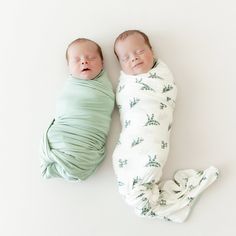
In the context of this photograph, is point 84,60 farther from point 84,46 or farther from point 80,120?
point 80,120

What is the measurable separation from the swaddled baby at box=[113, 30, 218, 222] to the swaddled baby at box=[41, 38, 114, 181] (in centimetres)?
A: 6

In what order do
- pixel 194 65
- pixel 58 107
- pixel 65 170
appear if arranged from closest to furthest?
pixel 65 170 → pixel 58 107 → pixel 194 65

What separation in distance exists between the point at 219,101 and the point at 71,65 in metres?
Result: 0.52

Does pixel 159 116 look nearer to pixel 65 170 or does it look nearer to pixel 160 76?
pixel 160 76

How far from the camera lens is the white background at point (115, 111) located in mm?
1438

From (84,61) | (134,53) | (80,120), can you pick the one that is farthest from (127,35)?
(80,120)

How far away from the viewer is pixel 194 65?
1.58 meters

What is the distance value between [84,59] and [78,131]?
9.9 inches

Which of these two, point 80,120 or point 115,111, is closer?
point 80,120

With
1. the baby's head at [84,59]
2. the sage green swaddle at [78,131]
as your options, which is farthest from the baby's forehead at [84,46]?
the sage green swaddle at [78,131]

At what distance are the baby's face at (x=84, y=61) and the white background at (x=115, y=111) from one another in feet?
0.28

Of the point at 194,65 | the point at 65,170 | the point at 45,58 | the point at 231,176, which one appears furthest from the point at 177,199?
the point at 45,58

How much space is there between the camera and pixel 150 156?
140 centimetres

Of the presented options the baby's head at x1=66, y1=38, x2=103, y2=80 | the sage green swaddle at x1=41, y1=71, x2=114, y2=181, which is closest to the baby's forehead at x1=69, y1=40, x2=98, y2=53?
the baby's head at x1=66, y1=38, x2=103, y2=80
